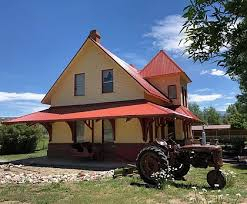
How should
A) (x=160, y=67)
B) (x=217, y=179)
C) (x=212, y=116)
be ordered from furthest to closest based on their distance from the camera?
(x=212, y=116) → (x=160, y=67) → (x=217, y=179)

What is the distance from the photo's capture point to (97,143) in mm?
21094

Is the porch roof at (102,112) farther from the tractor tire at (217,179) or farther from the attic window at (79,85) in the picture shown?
the tractor tire at (217,179)

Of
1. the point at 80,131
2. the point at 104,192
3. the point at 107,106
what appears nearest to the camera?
the point at 104,192

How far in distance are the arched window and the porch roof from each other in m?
1.04

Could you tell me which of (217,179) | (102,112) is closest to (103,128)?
(102,112)

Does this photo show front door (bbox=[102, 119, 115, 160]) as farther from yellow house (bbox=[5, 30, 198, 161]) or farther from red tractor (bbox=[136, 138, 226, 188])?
red tractor (bbox=[136, 138, 226, 188])

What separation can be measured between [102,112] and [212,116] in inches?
4046

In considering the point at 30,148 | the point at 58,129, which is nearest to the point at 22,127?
the point at 30,148

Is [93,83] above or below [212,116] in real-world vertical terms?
below

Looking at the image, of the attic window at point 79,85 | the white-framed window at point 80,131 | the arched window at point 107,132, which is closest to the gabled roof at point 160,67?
the attic window at point 79,85

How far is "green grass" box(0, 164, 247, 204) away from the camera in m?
8.80

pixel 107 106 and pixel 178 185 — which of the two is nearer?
pixel 178 185

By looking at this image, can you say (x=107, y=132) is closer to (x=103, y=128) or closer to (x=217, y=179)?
(x=103, y=128)

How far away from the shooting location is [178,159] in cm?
1179
